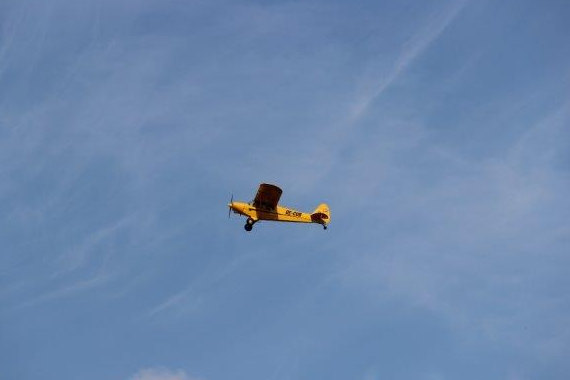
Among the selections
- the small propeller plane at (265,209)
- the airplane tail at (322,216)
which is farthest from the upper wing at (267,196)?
the airplane tail at (322,216)

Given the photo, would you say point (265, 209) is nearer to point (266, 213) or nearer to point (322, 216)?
point (266, 213)

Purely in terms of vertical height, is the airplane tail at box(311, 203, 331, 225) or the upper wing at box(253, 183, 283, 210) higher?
the airplane tail at box(311, 203, 331, 225)

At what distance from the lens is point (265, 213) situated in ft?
221

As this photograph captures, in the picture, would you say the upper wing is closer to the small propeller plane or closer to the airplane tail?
the small propeller plane

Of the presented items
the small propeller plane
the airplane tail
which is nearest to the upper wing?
the small propeller plane

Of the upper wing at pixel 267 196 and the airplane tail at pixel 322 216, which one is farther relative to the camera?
the airplane tail at pixel 322 216

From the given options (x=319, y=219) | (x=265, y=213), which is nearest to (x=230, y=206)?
(x=265, y=213)

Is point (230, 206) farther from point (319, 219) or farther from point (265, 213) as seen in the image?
point (319, 219)

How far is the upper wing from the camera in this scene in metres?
64.9

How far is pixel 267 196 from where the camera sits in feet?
216

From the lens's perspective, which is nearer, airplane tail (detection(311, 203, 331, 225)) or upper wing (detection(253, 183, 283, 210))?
upper wing (detection(253, 183, 283, 210))

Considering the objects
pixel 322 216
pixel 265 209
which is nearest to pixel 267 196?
pixel 265 209

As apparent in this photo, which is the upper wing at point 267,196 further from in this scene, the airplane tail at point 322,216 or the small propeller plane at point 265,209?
the airplane tail at point 322,216

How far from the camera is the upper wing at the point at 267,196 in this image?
64.9 m
